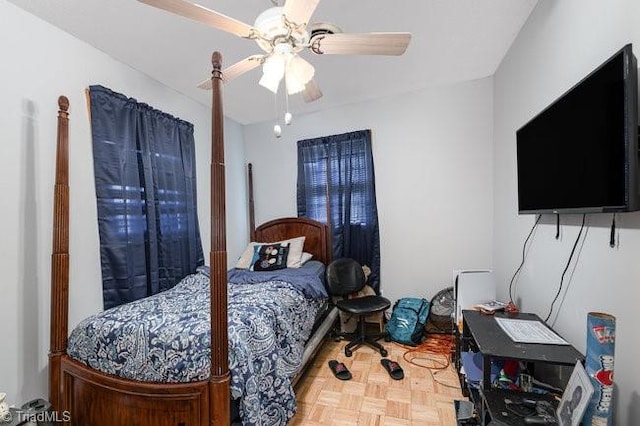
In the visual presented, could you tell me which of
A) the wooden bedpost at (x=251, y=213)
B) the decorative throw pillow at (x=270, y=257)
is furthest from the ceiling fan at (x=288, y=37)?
the wooden bedpost at (x=251, y=213)

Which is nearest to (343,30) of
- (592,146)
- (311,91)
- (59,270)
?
(311,91)

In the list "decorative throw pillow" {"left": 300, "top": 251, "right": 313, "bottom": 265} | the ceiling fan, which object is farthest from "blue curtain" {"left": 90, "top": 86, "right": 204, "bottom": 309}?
the ceiling fan

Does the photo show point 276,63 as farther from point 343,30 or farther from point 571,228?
point 571,228

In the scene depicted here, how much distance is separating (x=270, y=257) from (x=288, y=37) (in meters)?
2.18

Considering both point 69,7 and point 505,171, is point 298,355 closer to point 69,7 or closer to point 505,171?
point 505,171

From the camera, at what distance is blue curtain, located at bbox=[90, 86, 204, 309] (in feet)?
6.93

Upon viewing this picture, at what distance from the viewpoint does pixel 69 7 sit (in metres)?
1.73

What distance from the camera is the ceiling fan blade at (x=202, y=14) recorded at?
1.14 meters

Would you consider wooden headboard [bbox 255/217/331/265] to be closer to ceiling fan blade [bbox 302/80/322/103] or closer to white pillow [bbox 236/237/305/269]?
white pillow [bbox 236/237/305/269]

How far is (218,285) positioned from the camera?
4.31 feet

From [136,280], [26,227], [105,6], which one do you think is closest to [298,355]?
[136,280]

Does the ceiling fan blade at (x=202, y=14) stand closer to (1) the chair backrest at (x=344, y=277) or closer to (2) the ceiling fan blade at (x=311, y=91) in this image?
(2) the ceiling fan blade at (x=311, y=91)

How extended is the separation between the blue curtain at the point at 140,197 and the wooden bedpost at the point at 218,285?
133cm

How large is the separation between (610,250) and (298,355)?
170cm
